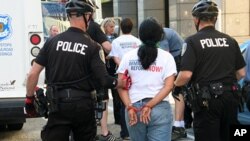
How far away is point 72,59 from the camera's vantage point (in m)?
4.03

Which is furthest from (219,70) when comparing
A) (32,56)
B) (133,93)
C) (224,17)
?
(224,17)

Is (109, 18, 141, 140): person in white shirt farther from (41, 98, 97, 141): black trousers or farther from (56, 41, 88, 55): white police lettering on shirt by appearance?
(56, 41, 88, 55): white police lettering on shirt

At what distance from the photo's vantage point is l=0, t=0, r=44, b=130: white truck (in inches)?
248

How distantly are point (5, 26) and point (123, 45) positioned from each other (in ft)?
5.32

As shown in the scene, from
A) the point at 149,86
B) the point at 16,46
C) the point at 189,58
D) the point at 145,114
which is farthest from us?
the point at 16,46

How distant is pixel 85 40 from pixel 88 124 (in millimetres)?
731

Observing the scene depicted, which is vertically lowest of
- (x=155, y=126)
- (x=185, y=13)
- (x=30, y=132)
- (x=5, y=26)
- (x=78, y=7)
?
(x=30, y=132)

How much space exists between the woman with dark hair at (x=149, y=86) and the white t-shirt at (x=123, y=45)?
257 cm

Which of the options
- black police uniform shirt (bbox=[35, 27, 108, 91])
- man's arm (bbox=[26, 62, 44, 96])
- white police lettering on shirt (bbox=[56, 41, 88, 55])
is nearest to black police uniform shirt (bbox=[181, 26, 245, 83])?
black police uniform shirt (bbox=[35, 27, 108, 91])

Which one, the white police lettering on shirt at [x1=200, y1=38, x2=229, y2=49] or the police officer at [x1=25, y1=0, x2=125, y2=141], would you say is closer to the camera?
the police officer at [x1=25, y1=0, x2=125, y2=141]

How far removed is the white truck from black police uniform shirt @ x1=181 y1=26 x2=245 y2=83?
2.80 meters

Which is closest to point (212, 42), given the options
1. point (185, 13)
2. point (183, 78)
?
point (183, 78)

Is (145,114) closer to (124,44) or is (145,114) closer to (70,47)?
(70,47)

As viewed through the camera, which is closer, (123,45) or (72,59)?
(72,59)
